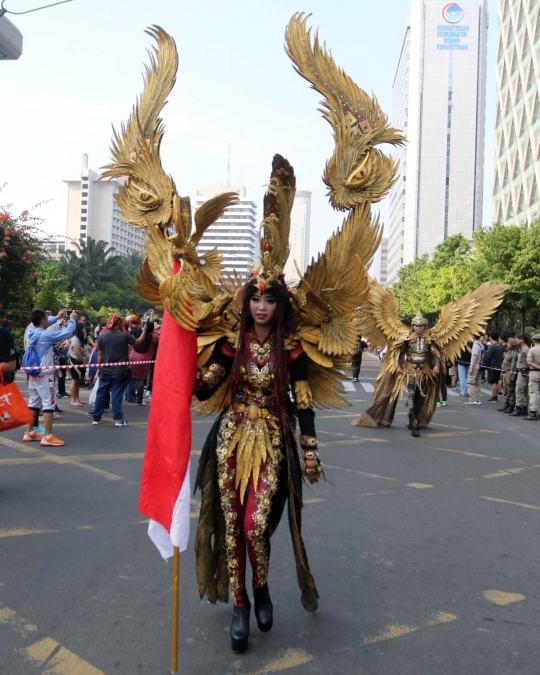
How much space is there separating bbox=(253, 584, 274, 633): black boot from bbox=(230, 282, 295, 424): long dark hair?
96 cm

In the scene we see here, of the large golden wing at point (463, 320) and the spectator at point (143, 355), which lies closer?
the large golden wing at point (463, 320)

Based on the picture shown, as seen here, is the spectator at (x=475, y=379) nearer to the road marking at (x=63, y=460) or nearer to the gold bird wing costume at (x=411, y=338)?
the gold bird wing costume at (x=411, y=338)

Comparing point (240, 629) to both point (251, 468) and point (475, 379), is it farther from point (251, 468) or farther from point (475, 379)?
point (475, 379)

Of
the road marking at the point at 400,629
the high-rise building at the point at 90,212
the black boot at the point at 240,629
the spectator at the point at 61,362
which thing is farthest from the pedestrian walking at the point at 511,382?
the high-rise building at the point at 90,212

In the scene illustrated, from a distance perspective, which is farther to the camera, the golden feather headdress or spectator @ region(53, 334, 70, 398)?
spectator @ region(53, 334, 70, 398)

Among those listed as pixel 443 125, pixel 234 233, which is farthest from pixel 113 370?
pixel 443 125

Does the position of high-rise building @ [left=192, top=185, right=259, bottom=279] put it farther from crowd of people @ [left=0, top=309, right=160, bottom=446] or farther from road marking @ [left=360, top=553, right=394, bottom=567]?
crowd of people @ [left=0, top=309, right=160, bottom=446]

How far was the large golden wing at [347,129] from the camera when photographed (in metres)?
4.14

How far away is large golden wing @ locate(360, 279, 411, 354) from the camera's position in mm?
11539

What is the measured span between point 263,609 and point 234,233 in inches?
110

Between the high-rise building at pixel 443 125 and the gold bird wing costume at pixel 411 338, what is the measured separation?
98.5 metres

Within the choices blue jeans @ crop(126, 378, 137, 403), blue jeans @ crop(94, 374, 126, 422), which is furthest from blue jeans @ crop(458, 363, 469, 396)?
blue jeans @ crop(94, 374, 126, 422)

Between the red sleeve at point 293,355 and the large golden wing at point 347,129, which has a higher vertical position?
the large golden wing at point 347,129

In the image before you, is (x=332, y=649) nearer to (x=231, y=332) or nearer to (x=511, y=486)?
(x=231, y=332)
